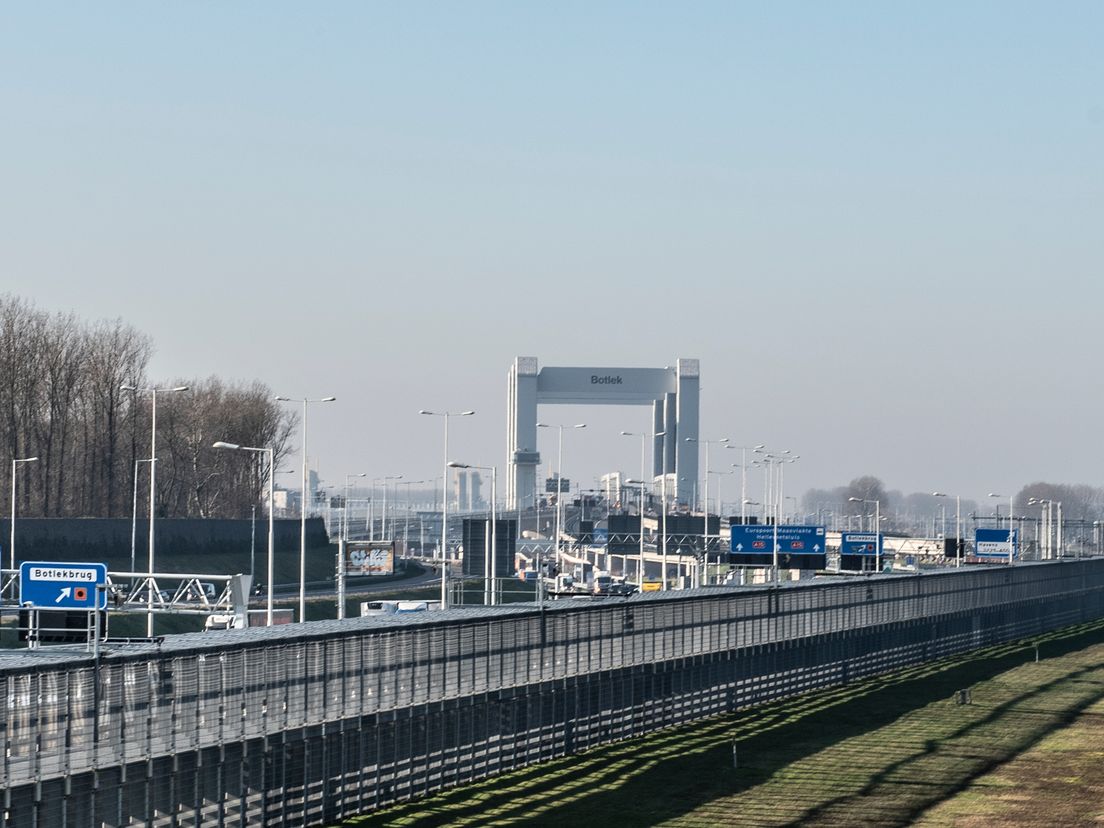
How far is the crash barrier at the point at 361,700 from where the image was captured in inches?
1195

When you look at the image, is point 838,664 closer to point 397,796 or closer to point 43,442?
point 397,796

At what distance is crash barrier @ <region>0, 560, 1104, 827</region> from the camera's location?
30.3 m

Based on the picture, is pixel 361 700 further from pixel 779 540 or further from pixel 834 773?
pixel 779 540

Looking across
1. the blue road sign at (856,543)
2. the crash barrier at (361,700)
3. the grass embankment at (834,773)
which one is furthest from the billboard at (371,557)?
the grass embankment at (834,773)

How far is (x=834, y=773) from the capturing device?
4628cm

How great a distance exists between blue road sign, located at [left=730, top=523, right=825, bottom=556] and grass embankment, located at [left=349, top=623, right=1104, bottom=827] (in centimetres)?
4969

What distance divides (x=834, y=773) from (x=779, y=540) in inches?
2954

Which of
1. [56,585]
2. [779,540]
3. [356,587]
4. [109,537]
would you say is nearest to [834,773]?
[56,585]

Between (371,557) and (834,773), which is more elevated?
(371,557)

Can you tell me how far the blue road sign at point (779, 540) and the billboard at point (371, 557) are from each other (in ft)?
97.7

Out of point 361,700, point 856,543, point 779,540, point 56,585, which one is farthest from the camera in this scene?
point 856,543

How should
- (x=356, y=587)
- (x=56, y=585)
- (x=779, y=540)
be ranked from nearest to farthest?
(x=56, y=585), (x=779, y=540), (x=356, y=587)

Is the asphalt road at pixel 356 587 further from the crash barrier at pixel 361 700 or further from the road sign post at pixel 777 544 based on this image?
the crash barrier at pixel 361 700

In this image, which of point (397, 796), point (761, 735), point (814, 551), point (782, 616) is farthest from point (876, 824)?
point (814, 551)
